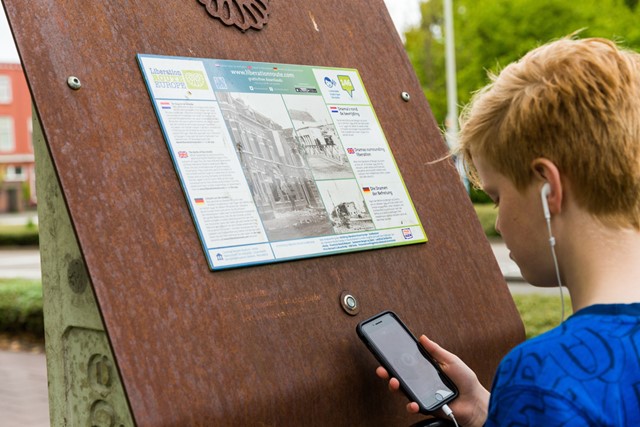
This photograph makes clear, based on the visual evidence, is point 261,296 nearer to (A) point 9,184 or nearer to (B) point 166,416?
(B) point 166,416

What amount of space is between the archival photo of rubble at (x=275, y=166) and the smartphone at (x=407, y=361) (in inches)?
9.3

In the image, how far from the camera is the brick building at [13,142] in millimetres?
48062

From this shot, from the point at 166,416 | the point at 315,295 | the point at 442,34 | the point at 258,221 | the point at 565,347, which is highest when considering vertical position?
the point at 442,34

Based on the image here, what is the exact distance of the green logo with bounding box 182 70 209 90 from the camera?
170 centimetres

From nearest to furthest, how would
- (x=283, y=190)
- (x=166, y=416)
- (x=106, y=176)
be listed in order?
(x=166, y=416)
(x=106, y=176)
(x=283, y=190)

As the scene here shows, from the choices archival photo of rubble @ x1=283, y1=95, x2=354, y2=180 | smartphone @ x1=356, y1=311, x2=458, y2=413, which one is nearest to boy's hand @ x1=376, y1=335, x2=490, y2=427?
smartphone @ x1=356, y1=311, x2=458, y2=413

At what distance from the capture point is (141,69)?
1.64 m

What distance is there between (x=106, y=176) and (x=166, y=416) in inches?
17.3

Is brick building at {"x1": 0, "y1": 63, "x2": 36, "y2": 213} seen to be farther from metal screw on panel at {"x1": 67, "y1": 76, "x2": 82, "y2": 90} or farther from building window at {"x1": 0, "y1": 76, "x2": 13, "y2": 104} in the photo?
metal screw on panel at {"x1": 67, "y1": 76, "x2": 82, "y2": 90}

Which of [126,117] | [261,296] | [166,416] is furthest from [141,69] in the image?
[166,416]

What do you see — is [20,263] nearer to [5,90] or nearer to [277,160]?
[277,160]

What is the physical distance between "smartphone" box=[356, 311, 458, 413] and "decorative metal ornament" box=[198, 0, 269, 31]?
723mm

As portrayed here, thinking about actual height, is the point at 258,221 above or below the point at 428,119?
below

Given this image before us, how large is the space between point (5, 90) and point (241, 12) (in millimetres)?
50214
